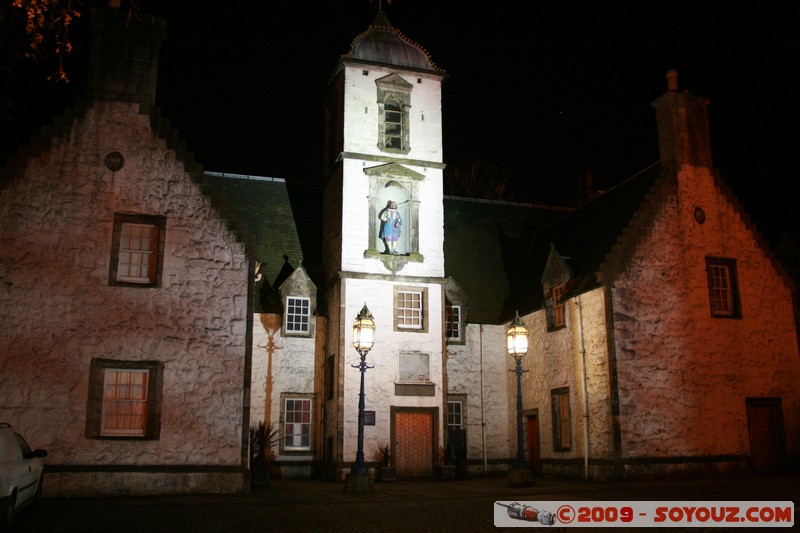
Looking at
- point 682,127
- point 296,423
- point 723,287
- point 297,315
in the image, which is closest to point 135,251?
point 297,315

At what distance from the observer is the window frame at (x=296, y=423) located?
25516mm

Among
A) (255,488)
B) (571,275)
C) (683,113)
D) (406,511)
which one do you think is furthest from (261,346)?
(683,113)

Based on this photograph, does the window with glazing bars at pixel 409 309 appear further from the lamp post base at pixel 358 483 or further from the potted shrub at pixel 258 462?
the lamp post base at pixel 358 483

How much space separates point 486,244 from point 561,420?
9.03m

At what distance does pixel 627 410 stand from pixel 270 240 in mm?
14170

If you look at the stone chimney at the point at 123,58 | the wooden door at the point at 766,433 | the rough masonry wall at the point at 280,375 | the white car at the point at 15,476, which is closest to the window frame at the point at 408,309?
the rough masonry wall at the point at 280,375

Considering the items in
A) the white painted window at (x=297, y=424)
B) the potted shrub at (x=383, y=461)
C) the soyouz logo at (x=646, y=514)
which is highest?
the white painted window at (x=297, y=424)

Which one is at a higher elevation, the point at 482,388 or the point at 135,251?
the point at 135,251

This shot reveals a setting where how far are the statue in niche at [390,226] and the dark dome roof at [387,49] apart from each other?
18.1 feet

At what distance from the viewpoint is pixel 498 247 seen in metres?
31.5

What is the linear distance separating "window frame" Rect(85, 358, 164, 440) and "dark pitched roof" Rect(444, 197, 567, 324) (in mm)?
12945

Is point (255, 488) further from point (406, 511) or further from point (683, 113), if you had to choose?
point (683, 113)

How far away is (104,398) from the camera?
18000mm

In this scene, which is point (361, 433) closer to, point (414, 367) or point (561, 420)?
point (414, 367)
